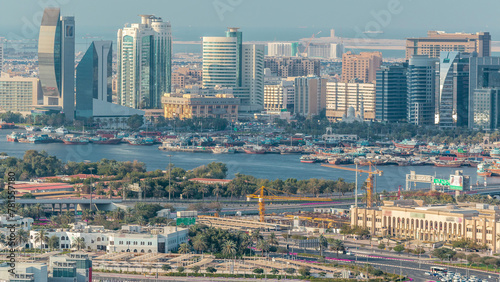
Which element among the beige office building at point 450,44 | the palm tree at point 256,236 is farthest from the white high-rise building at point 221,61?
the palm tree at point 256,236

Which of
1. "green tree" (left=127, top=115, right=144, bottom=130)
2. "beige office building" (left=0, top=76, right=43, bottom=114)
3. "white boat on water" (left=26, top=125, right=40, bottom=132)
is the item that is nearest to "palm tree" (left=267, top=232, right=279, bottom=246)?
"white boat on water" (left=26, top=125, right=40, bottom=132)

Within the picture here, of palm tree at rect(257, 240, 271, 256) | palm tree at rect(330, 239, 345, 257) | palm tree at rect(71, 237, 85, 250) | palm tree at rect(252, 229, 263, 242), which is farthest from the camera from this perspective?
palm tree at rect(252, 229, 263, 242)

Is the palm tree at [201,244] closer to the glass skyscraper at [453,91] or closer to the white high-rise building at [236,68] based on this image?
the glass skyscraper at [453,91]

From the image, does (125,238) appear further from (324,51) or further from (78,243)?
(324,51)

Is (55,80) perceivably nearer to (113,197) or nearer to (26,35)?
(26,35)

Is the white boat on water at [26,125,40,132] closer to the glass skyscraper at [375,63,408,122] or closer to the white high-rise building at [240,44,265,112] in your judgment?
the white high-rise building at [240,44,265,112]

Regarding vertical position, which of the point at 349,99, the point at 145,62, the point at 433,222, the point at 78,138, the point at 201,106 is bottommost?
the point at 433,222

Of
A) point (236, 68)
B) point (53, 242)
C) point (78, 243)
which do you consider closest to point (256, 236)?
point (78, 243)
